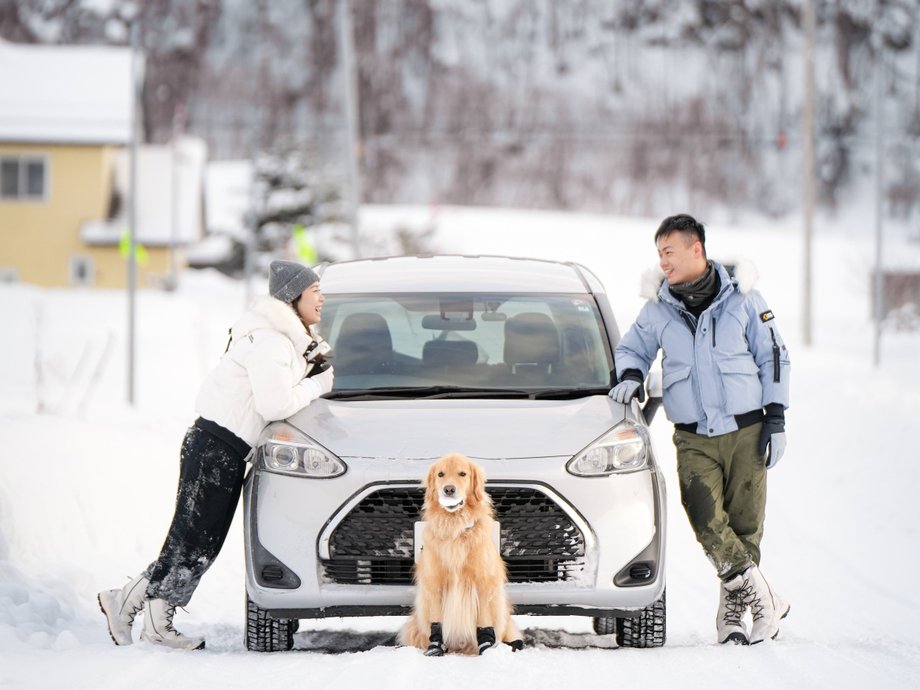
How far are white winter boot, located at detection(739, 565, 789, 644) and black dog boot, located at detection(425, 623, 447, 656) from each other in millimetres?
1665

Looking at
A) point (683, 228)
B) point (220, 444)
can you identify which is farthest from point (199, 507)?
point (683, 228)

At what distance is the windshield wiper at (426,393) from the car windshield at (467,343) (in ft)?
0.03

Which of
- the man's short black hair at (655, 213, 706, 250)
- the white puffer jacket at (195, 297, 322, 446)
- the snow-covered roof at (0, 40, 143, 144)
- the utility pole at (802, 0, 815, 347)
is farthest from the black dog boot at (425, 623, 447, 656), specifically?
the snow-covered roof at (0, 40, 143, 144)

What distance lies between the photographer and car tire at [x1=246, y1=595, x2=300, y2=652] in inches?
251

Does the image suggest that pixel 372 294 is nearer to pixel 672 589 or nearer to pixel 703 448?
pixel 703 448

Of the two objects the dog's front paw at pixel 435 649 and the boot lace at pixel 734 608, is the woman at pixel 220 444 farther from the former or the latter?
the boot lace at pixel 734 608

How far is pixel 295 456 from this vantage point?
6.14 m

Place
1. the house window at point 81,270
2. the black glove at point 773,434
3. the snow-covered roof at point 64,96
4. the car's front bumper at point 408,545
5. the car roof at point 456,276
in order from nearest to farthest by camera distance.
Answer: the car's front bumper at point 408,545 < the black glove at point 773,434 < the car roof at point 456,276 < the snow-covered roof at point 64,96 < the house window at point 81,270

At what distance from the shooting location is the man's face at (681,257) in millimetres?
6785

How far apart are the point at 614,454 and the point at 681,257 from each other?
115 centimetres

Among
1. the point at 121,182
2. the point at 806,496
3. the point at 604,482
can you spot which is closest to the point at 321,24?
the point at 121,182

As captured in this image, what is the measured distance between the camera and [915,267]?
127 ft

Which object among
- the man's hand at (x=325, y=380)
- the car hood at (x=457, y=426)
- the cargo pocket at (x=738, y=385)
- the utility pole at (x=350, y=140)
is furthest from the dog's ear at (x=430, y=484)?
the utility pole at (x=350, y=140)

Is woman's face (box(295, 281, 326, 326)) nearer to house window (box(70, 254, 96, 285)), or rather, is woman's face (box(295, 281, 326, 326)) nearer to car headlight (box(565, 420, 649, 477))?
car headlight (box(565, 420, 649, 477))
